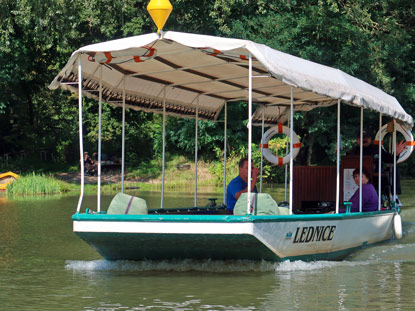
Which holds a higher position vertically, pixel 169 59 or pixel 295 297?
pixel 169 59

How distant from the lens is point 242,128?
36.1 meters

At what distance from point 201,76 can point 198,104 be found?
1.93 metres

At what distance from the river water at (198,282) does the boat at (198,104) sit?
0.68ft

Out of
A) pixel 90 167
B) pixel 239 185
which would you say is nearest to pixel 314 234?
pixel 239 185

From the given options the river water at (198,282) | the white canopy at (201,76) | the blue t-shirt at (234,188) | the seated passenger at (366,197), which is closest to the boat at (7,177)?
the river water at (198,282)

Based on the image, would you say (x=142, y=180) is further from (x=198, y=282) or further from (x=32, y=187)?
(x=198, y=282)

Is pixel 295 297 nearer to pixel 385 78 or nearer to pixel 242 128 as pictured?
pixel 385 78

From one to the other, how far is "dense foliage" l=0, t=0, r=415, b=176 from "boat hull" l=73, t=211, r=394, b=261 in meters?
16.9

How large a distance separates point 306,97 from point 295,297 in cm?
594

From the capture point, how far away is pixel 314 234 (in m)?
11.0

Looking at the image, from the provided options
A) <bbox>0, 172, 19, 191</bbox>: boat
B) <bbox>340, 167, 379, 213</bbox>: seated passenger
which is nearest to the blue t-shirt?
<bbox>340, 167, 379, 213</bbox>: seated passenger

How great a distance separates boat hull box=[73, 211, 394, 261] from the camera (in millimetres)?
9750

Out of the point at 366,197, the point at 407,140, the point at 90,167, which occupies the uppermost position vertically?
the point at 90,167

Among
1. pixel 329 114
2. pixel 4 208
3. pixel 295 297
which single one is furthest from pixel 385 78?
pixel 295 297
